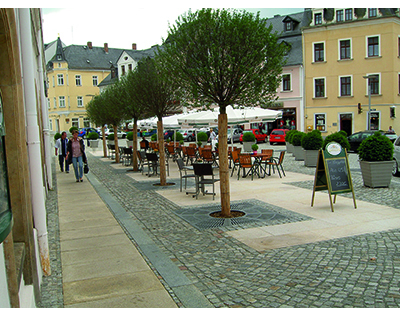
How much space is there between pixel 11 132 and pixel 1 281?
6.49ft

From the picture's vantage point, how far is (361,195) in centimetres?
1080

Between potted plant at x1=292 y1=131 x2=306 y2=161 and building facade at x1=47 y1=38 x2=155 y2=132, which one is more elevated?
building facade at x1=47 y1=38 x2=155 y2=132

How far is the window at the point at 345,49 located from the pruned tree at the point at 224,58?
115ft

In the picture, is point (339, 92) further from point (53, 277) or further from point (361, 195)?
point (53, 277)

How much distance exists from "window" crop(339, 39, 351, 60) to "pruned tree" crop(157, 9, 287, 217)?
35.0 metres

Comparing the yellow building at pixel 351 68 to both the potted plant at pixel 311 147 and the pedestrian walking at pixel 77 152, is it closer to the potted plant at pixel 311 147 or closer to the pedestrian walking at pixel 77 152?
the potted plant at pixel 311 147

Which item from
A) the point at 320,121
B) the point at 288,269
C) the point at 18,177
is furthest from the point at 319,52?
the point at 18,177

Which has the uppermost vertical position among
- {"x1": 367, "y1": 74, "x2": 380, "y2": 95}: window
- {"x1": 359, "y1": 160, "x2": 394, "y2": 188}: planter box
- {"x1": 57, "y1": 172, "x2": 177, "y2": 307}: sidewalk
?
{"x1": 367, "y1": 74, "x2": 380, "y2": 95}: window

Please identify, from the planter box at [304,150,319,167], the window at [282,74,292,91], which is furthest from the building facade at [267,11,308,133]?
the planter box at [304,150,319,167]

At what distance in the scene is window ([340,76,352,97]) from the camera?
40.7 m

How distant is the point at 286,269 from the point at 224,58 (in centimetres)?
431

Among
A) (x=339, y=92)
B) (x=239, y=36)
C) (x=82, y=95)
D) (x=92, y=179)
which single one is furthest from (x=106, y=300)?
(x=82, y=95)

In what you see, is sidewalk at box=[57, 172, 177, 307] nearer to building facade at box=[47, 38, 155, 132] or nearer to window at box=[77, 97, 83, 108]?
building facade at box=[47, 38, 155, 132]

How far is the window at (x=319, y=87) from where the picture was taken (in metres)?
42.0
